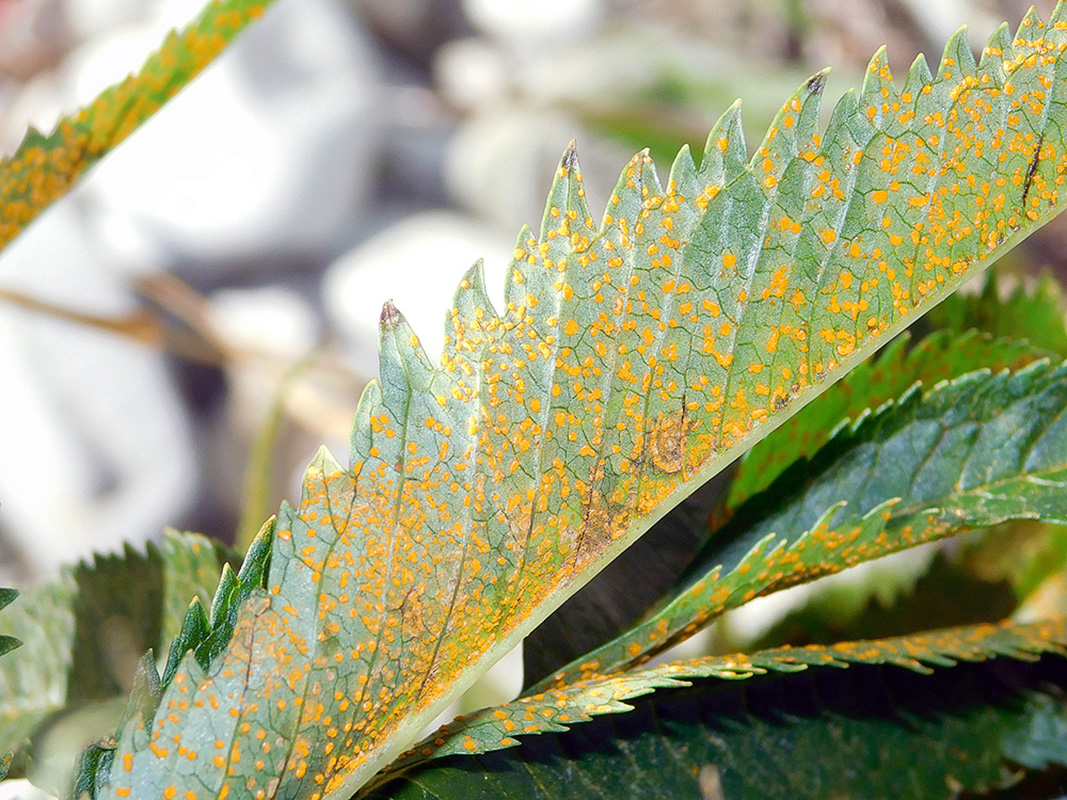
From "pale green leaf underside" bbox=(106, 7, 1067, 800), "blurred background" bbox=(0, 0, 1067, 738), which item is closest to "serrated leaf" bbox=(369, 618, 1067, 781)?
"pale green leaf underside" bbox=(106, 7, 1067, 800)

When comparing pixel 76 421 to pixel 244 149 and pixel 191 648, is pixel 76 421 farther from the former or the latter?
pixel 191 648

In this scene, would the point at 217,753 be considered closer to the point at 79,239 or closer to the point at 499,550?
the point at 499,550

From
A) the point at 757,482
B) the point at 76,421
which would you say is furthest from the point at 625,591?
the point at 76,421

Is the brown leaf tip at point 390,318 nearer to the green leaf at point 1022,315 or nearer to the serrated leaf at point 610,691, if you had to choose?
the serrated leaf at point 610,691

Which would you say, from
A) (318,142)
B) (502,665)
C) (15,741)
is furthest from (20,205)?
(318,142)

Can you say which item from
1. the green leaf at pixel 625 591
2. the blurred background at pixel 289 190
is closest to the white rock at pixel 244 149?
the blurred background at pixel 289 190
